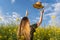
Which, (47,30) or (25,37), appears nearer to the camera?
(25,37)

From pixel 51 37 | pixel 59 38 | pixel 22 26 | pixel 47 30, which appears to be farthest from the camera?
pixel 47 30

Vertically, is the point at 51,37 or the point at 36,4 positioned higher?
the point at 36,4

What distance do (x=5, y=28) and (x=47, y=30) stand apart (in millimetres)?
1307

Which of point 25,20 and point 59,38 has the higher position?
point 25,20

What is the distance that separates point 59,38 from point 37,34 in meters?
1.12

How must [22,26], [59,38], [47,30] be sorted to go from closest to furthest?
[22,26] < [59,38] < [47,30]

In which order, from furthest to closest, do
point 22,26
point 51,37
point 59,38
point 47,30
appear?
1. point 47,30
2. point 51,37
3. point 59,38
4. point 22,26

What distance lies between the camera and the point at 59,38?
26.3 feet

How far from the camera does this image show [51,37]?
337 inches

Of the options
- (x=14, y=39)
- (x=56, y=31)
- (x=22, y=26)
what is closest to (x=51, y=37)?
(x=56, y=31)

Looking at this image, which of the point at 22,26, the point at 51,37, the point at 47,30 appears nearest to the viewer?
the point at 22,26

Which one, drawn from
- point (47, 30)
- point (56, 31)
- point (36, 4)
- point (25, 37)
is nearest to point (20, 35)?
point (25, 37)

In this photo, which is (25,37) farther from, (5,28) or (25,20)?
(5,28)

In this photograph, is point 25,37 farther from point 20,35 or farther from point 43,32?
point 43,32
